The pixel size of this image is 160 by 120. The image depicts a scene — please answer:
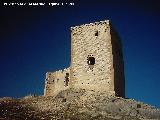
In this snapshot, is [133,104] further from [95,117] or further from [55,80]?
[55,80]

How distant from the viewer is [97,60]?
30.7m

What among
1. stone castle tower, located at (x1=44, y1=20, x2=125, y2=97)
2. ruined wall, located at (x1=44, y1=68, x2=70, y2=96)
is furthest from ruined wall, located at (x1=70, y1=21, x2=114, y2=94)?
ruined wall, located at (x1=44, y1=68, x2=70, y2=96)

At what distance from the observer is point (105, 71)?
29.9 meters

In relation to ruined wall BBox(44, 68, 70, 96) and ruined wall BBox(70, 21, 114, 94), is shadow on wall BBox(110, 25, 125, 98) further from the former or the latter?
ruined wall BBox(44, 68, 70, 96)

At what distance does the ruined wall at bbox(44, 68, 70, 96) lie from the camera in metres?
44.0

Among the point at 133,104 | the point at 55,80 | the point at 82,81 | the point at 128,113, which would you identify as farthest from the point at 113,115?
the point at 55,80

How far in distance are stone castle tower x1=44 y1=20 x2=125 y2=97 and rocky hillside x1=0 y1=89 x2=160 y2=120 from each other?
1.20 m

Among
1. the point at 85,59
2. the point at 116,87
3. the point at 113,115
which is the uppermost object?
the point at 85,59

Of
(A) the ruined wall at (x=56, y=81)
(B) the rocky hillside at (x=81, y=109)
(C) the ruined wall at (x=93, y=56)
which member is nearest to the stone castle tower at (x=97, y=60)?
(C) the ruined wall at (x=93, y=56)

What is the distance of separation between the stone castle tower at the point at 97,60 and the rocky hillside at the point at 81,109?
47.1 inches

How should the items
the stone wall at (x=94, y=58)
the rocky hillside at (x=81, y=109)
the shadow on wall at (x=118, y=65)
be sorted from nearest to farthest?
the rocky hillside at (x=81, y=109) < the stone wall at (x=94, y=58) < the shadow on wall at (x=118, y=65)

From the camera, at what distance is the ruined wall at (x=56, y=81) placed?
44.0 meters

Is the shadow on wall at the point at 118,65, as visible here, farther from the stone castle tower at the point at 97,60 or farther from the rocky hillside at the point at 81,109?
the rocky hillside at the point at 81,109

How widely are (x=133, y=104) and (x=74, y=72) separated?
8164 millimetres
